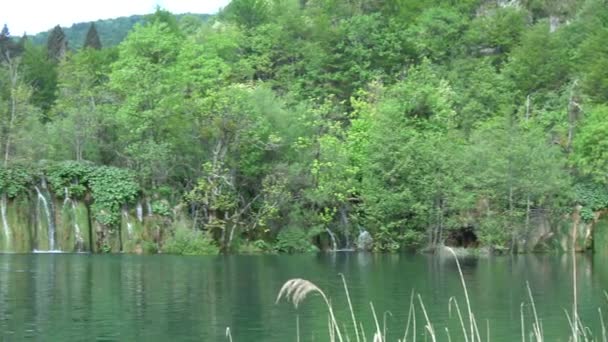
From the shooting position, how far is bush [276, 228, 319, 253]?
159 ft

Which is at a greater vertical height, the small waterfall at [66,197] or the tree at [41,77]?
the tree at [41,77]

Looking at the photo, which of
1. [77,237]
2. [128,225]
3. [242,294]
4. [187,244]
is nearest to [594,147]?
[187,244]

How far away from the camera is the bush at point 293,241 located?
4831 centimetres

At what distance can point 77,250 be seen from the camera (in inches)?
1769

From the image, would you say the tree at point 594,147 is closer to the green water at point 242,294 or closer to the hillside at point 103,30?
the green water at point 242,294

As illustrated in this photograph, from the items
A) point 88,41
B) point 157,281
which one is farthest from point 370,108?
point 88,41

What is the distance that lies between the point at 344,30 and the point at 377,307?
45662 millimetres

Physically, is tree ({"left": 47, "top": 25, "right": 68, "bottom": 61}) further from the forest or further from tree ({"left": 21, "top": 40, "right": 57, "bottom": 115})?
the forest

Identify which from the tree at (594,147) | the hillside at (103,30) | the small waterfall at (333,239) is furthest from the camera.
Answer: the hillside at (103,30)

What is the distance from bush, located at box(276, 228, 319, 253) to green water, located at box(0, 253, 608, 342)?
6190mm

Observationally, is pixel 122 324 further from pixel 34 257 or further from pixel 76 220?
pixel 76 220

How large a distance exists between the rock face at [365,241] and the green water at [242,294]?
7676 mm

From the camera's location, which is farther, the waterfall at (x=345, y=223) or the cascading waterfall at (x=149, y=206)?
the waterfall at (x=345, y=223)

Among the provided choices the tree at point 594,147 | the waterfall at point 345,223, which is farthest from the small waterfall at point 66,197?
the tree at point 594,147
